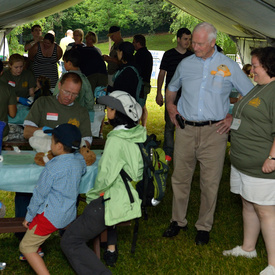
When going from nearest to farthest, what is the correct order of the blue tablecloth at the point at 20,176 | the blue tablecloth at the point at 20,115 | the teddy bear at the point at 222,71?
the blue tablecloth at the point at 20,176, the teddy bear at the point at 222,71, the blue tablecloth at the point at 20,115

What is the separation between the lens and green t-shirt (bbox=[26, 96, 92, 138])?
14.4 feet

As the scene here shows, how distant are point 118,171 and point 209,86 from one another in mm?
1236

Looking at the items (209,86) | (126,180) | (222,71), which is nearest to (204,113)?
(209,86)

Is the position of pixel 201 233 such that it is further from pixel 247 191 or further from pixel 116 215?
pixel 116 215

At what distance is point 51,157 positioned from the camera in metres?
3.64

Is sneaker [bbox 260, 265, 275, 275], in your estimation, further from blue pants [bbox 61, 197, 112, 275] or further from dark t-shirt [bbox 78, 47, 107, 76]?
dark t-shirt [bbox 78, 47, 107, 76]

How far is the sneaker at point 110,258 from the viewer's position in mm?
3895

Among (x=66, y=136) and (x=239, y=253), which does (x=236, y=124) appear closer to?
(x=239, y=253)

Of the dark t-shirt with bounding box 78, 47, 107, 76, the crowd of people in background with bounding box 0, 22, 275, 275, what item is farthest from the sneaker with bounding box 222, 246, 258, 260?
the dark t-shirt with bounding box 78, 47, 107, 76

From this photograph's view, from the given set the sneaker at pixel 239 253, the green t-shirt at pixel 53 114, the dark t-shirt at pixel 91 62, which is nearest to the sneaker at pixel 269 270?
the sneaker at pixel 239 253

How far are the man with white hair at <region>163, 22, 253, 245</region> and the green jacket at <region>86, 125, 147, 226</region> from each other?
0.91m

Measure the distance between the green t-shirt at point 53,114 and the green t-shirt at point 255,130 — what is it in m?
1.48

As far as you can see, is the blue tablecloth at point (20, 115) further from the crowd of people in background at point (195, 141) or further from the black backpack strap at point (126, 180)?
the black backpack strap at point (126, 180)

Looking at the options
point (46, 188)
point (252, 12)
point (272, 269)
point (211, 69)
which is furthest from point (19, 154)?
point (252, 12)
